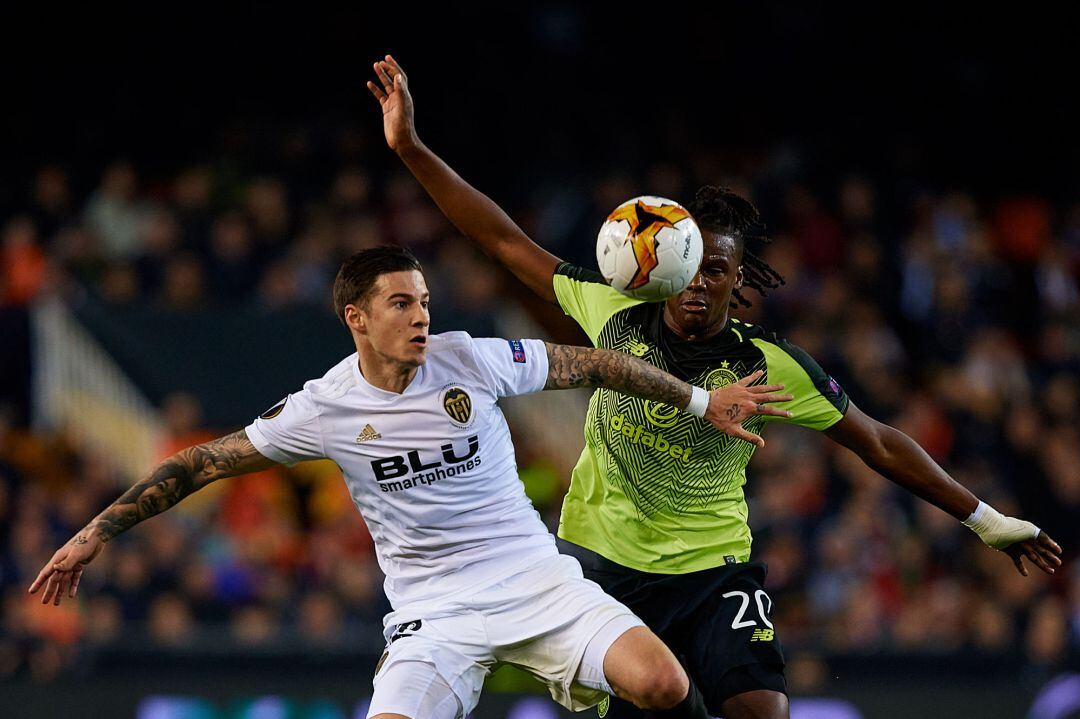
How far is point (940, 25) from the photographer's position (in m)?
17.4

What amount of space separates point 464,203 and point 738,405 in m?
1.64

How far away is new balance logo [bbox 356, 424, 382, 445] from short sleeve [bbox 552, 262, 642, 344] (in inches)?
46.1

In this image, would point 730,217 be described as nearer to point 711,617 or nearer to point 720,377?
point 720,377

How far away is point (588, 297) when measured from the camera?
A: 648 cm

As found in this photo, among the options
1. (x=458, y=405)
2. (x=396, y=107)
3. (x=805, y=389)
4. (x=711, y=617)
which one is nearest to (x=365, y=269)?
(x=458, y=405)

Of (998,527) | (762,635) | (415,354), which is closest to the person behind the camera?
(415,354)

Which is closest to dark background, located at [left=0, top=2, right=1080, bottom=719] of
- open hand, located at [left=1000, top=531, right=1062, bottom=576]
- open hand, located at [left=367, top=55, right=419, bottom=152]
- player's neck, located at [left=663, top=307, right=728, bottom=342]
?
open hand, located at [left=1000, top=531, right=1062, bottom=576]

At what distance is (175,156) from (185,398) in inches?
127

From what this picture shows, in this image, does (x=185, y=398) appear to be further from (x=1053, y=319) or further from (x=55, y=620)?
(x=1053, y=319)

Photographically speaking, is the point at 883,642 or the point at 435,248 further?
the point at 435,248

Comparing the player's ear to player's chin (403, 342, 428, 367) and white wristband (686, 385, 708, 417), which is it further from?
white wristband (686, 385, 708, 417)

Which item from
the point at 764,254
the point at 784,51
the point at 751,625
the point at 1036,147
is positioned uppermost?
the point at 784,51

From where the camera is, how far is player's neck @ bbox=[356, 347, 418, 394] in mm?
5758

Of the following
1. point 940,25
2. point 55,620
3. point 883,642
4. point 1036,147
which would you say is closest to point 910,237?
point 1036,147
